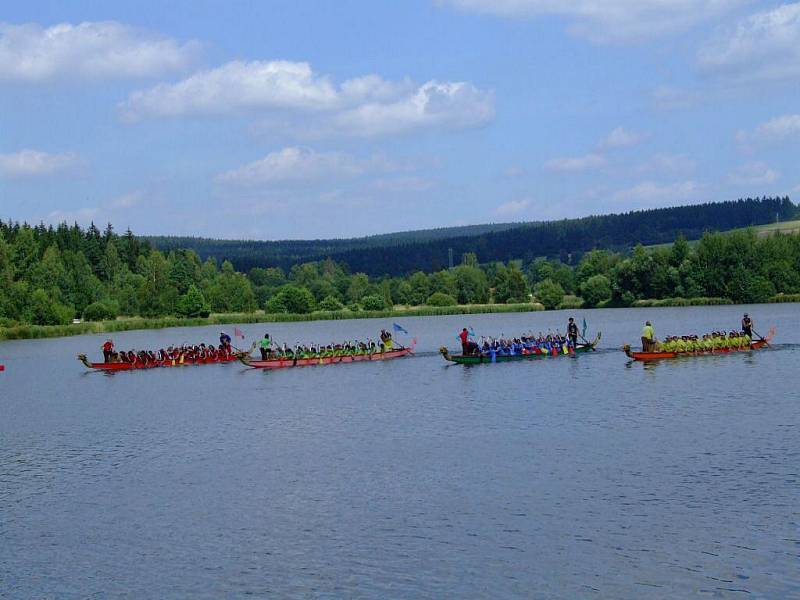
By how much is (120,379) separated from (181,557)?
34.0 meters

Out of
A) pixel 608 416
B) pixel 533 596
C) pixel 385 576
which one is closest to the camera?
pixel 533 596

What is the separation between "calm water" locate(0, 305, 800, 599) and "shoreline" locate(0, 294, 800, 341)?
5650cm

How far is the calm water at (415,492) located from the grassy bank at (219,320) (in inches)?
2216

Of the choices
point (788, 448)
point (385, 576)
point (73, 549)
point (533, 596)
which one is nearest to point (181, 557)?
point (73, 549)

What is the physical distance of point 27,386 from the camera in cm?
4706

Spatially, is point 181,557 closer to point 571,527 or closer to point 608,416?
point 571,527

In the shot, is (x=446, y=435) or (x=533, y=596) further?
(x=446, y=435)

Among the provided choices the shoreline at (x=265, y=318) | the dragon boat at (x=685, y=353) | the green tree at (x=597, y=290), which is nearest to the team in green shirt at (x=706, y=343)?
the dragon boat at (x=685, y=353)

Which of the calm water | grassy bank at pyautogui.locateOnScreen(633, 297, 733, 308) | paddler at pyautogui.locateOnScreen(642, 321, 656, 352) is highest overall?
grassy bank at pyautogui.locateOnScreen(633, 297, 733, 308)

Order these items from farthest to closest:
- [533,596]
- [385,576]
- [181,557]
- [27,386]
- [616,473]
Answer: [27,386], [616,473], [181,557], [385,576], [533,596]

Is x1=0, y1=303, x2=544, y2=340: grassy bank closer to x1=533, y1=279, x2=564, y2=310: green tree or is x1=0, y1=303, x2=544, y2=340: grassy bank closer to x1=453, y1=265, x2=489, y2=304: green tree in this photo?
x1=533, y1=279, x2=564, y2=310: green tree

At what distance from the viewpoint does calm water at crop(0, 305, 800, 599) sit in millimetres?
15570

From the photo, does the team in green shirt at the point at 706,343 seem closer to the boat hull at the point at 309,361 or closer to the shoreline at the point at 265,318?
the boat hull at the point at 309,361

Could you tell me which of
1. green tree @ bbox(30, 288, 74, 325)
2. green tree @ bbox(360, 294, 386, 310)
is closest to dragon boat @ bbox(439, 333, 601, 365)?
green tree @ bbox(30, 288, 74, 325)
